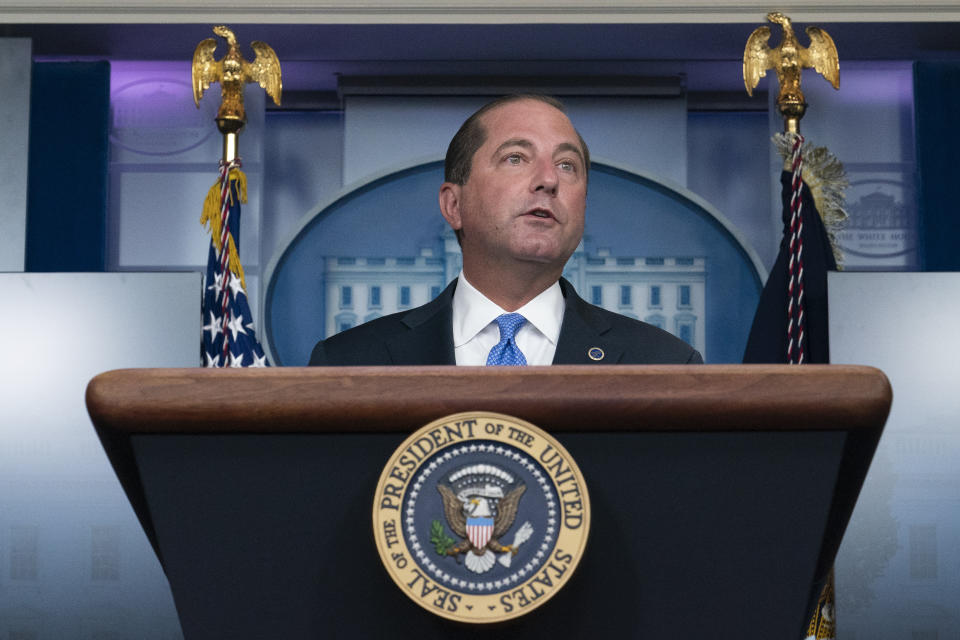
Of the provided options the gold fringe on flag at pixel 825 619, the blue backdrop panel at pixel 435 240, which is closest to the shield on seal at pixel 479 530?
the gold fringe on flag at pixel 825 619

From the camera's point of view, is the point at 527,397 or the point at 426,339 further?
the point at 426,339

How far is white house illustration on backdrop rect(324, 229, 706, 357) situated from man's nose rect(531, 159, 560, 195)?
2704mm

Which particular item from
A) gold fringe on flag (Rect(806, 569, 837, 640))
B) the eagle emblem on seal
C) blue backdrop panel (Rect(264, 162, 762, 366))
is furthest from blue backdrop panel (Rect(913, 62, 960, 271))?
the eagle emblem on seal

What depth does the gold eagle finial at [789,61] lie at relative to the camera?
11.3 feet

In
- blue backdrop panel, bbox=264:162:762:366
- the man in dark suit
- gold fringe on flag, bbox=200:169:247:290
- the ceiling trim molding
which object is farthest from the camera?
blue backdrop panel, bbox=264:162:762:366

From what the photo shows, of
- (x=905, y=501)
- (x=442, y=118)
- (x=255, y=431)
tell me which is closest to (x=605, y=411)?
(x=255, y=431)

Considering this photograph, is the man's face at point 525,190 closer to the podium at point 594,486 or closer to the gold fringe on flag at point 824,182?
the podium at point 594,486

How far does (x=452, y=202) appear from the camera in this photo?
160 cm

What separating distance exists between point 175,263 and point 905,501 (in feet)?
8.89

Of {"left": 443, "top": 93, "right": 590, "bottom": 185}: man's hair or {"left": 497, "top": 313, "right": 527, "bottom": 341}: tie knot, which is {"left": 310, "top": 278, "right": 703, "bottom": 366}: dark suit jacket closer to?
{"left": 497, "top": 313, "right": 527, "bottom": 341}: tie knot

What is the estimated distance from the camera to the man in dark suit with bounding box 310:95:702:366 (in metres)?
1.37

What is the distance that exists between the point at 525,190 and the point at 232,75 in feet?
7.80

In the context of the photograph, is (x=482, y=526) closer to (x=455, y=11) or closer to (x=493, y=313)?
(x=493, y=313)

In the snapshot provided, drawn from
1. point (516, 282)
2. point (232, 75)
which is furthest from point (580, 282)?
point (516, 282)
